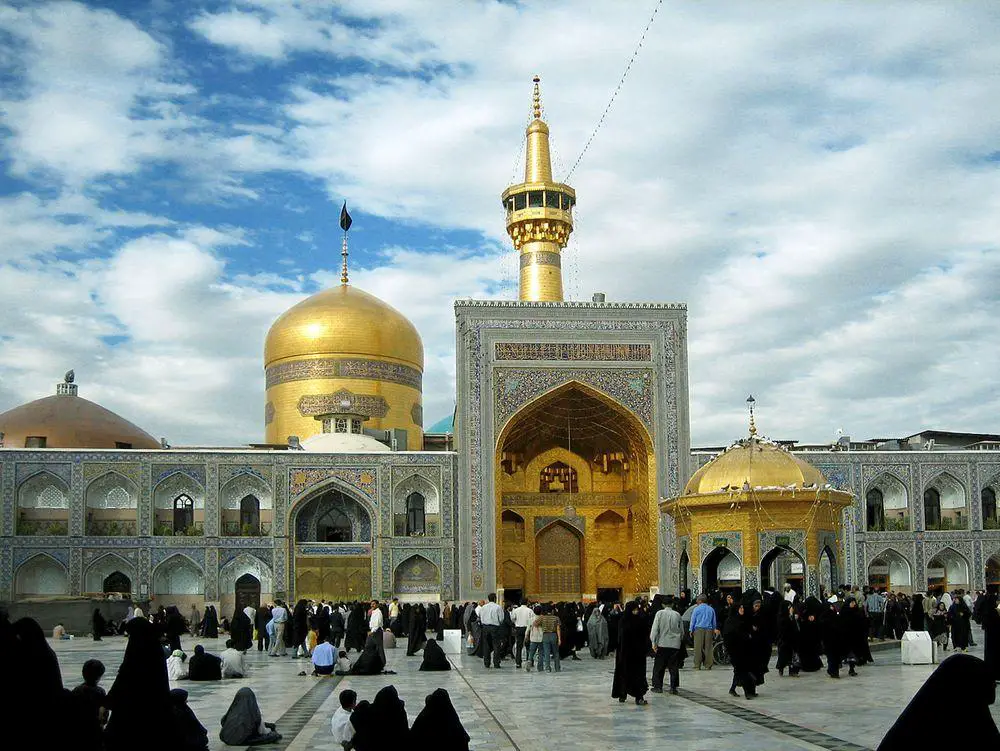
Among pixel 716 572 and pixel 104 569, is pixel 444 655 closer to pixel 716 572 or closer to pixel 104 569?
pixel 716 572

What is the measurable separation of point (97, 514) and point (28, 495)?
1.58 metres

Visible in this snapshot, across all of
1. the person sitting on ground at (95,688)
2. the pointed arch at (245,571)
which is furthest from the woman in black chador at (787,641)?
the pointed arch at (245,571)

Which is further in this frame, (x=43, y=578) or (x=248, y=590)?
(x=248, y=590)

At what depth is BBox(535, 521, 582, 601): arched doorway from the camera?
30.8 m

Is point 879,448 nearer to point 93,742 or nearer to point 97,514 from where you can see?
point 97,514

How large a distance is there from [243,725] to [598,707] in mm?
3266

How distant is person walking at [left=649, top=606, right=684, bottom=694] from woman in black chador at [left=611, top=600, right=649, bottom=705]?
1.69 feet

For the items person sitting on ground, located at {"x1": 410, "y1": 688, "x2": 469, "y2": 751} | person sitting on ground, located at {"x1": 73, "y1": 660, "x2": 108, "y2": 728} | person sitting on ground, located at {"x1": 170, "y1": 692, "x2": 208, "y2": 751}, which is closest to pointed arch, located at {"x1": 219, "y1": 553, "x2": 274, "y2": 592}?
person sitting on ground, located at {"x1": 170, "y1": 692, "x2": 208, "y2": 751}

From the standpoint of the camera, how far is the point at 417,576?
29.2 m

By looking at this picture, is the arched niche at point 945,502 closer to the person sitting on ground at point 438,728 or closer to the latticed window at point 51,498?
the latticed window at point 51,498

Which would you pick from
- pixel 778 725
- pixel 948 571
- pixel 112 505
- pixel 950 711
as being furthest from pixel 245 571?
pixel 950 711

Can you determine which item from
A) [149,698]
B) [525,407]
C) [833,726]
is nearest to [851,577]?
[525,407]

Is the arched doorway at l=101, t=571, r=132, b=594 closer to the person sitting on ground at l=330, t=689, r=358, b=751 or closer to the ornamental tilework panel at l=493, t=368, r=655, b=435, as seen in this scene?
the ornamental tilework panel at l=493, t=368, r=655, b=435

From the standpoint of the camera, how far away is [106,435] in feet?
111
